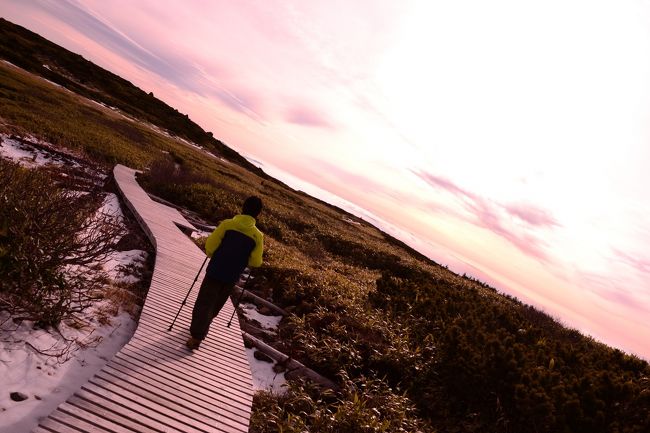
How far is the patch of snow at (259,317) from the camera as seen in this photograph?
13.0 metres

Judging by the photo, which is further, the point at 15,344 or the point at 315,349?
the point at 315,349

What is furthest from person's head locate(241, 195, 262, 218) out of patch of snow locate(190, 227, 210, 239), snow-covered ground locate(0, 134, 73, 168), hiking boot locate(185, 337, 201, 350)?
snow-covered ground locate(0, 134, 73, 168)

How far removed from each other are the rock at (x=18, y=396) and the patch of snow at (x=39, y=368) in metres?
0.05

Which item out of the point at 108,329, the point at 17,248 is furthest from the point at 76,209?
the point at 108,329

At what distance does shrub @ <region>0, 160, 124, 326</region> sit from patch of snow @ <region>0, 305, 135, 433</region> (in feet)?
1.20

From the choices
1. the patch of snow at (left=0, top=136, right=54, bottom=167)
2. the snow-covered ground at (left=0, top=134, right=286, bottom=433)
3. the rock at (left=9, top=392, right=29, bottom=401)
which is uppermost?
the snow-covered ground at (left=0, top=134, right=286, bottom=433)

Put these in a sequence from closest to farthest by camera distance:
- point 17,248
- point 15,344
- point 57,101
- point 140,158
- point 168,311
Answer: point 15,344 < point 17,248 < point 168,311 < point 140,158 < point 57,101

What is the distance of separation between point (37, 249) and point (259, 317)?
23.1 feet

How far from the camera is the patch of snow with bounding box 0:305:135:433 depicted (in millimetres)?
5578

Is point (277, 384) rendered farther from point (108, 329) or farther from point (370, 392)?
point (108, 329)

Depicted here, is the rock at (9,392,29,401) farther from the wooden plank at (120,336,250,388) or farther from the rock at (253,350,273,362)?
the rock at (253,350,273,362)

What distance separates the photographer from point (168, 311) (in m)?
9.70

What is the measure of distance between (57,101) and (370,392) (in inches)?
1759

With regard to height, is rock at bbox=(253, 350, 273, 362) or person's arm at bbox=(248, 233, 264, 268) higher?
person's arm at bbox=(248, 233, 264, 268)
